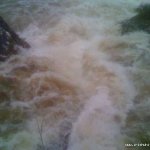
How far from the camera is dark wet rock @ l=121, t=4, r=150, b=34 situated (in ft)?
23.7

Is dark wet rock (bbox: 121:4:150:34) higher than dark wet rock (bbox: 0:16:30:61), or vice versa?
dark wet rock (bbox: 0:16:30:61)

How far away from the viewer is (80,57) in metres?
6.52

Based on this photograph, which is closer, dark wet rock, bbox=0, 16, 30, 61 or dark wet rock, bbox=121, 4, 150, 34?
dark wet rock, bbox=0, 16, 30, 61

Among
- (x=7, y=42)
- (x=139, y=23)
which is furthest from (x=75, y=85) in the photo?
(x=139, y=23)

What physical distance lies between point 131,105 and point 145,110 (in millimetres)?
269

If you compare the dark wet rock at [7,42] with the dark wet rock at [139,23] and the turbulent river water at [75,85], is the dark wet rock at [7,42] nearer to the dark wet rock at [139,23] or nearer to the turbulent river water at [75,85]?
the turbulent river water at [75,85]

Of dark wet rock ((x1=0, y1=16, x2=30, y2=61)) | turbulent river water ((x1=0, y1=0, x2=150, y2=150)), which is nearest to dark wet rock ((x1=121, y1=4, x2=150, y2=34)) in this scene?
turbulent river water ((x1=0, y1=0, x2=150, y2=150))

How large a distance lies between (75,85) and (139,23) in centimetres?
292

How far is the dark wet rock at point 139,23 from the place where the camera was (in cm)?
722

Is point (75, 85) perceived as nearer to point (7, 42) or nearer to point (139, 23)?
point (7, 42)

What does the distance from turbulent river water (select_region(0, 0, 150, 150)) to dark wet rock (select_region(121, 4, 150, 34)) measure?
20 centimetres

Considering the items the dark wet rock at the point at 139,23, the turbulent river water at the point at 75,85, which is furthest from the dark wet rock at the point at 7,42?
the dark wet rock at the point at 139,23

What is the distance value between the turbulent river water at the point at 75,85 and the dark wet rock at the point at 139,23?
0.20 meters

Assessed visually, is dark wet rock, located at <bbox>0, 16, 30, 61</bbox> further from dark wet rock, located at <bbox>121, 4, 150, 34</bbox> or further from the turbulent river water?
dark wet rock, located at <bbox>121, 4, 150, 34</bbox>
